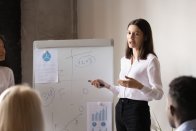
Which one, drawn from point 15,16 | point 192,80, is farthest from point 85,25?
point 192,80

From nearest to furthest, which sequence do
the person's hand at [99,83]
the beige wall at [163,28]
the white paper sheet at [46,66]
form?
the beige wall at [163,28] → the person's hand at [99,83] → the white paper sheet at [46,66]

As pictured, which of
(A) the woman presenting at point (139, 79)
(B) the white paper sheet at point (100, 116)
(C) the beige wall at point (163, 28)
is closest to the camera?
(A) the woman presenting at point (139, 79)

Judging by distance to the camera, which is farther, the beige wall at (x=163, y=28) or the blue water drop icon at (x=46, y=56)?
the blue water drop icon at (x=46, y=56)

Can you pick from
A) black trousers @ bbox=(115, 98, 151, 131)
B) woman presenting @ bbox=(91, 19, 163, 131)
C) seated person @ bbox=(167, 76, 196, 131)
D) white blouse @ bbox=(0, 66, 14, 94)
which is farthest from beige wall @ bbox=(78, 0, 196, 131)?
seated person @ bbox=(167, 76, 196, 131)

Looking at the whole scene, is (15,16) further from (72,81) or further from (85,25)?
(72,81)

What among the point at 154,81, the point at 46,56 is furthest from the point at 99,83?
the point at 46,56

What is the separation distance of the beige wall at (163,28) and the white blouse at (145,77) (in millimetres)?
372

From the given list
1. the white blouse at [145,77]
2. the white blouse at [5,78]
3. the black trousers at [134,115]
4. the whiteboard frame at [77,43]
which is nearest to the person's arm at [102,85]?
the white blouse at [145,77]

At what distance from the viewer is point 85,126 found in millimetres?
3129

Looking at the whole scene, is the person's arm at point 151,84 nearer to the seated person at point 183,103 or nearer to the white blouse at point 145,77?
the white blouse at point 145,77

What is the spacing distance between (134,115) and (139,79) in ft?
0.91

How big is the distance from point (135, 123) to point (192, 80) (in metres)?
1.16

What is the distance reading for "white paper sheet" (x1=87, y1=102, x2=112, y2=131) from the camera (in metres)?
3.06

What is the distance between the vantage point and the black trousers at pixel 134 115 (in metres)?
2.58
